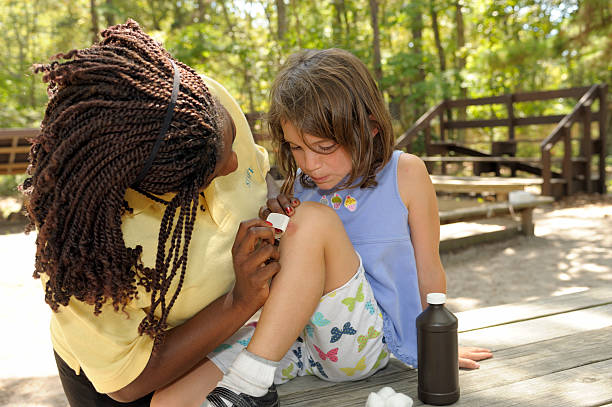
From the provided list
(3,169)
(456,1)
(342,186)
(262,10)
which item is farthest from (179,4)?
(342,186)

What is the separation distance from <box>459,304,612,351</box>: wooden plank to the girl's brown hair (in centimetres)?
69

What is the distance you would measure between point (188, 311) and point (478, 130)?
13883 millimetres

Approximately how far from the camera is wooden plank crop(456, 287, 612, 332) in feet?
6.81

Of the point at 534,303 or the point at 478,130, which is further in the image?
the point at 478,130

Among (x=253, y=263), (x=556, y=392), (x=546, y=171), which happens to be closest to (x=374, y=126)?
(x=253, y=263)

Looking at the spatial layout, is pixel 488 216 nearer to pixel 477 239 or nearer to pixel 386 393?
pixel 477 239

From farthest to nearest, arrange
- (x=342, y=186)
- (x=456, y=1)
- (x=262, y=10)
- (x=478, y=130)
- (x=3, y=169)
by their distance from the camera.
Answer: (x=478, y=130) → (x=262, y=10) → (x=456, y=1) → (x=3, y=169) → (x=342, y=186)

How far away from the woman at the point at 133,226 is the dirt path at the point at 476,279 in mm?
1404

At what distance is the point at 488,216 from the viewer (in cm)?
518

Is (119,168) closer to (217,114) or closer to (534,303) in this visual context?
(217,114)

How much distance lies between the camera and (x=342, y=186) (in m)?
1.83

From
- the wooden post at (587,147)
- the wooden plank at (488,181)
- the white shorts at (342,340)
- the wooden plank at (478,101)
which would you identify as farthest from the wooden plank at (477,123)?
the white shorts at (342,340)

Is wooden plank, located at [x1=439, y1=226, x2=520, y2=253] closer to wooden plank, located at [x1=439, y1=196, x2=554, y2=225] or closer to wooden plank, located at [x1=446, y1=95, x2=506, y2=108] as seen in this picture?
wooden plank, located at [x1=439, y1=196, x2=554, y2=225]

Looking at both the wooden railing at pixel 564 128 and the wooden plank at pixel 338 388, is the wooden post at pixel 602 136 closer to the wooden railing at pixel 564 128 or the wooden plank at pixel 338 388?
the wooden railing at pixel 564 128
